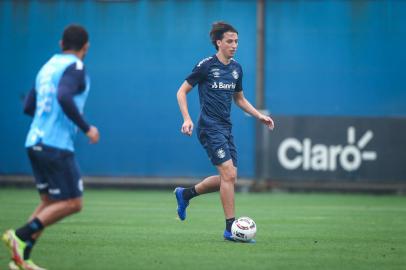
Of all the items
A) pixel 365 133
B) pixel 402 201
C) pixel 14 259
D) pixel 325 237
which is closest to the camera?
pixel 14 259

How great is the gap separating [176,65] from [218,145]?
10420 mm

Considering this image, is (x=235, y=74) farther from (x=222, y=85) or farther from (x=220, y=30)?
(x=220, y=30)

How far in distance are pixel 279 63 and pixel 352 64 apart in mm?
1633

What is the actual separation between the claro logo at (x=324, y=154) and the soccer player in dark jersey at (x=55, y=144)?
12.7 meters

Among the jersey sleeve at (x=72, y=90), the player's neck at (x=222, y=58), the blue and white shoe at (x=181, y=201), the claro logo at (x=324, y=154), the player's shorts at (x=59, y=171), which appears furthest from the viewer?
the claro logo at (x=324, y=154)

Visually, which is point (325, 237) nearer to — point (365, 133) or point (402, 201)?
point (402, 201)

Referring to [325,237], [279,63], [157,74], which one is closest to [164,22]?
[157,74]

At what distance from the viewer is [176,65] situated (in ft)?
69.3

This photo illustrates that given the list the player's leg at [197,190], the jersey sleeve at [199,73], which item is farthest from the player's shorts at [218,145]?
the jersey sleeve at [199,73]

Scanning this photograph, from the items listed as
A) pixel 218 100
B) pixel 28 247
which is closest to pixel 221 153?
pixel 218 100

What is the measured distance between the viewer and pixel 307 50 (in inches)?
824

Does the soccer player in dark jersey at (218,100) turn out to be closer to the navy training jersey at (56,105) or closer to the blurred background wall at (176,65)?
the navy training jersey at (56,105)

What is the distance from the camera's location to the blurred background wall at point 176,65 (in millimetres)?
20766

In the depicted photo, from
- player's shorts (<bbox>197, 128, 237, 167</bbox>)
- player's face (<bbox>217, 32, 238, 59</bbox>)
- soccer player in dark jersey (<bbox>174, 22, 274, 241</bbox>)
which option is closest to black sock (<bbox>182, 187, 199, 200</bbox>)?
soccer player in dark jersey (<bbox>174, 22, 274, 241</bbox>)
